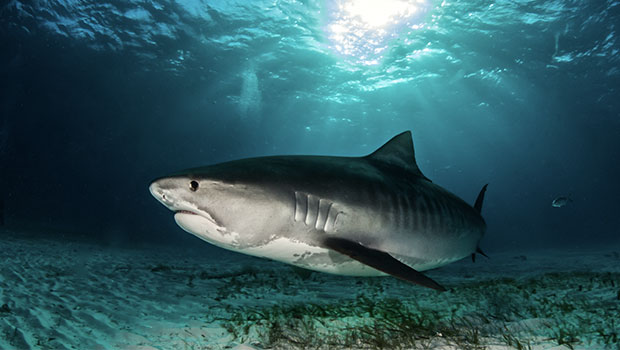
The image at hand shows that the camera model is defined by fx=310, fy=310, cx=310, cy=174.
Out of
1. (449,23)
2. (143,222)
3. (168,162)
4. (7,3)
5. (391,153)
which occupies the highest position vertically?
(449,23)

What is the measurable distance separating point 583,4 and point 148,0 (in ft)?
79.2

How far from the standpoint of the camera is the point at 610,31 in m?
19.1

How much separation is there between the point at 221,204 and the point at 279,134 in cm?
4409

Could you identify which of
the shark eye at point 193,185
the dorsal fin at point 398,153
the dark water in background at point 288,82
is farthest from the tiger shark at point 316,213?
the dark water in background at point 288,82

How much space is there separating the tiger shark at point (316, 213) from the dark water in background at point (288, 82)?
16999 mm

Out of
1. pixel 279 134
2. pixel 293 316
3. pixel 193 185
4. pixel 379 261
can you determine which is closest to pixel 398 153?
pixel 379 261

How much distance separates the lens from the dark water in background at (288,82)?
1900 centimetres

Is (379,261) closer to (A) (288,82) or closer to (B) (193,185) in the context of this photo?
(B) (193,185)

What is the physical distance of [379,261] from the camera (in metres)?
2.61

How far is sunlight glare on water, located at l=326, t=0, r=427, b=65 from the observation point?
17.4 metres

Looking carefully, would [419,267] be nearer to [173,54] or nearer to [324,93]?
[173,54]

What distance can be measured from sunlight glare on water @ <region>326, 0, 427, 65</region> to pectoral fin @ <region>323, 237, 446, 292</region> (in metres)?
17.6

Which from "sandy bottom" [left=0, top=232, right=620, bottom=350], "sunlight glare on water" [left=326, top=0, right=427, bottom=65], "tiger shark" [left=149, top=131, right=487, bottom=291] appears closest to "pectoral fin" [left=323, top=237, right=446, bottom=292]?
"tiger shark" [left=149, top=131, right=487, bottom=291]

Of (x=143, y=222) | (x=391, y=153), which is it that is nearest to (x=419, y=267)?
(x=391, y=153)
